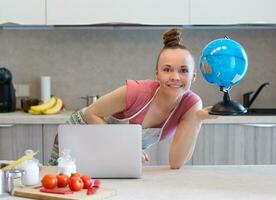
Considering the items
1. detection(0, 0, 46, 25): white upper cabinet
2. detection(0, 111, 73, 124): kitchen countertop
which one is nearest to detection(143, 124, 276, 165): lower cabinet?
detection(0, 111, 73, 124): kitchen countertop

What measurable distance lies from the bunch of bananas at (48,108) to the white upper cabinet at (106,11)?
0.56 meters

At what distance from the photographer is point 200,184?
1.74m

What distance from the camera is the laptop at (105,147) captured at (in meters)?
1.80

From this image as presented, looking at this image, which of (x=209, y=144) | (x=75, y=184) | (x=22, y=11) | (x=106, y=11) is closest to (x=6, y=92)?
(x=22, y=11)

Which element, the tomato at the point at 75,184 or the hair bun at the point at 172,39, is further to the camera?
the hair bun at the point at 172,39

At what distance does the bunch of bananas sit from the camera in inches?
133

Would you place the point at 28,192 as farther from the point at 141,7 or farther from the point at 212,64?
the point at 141,7

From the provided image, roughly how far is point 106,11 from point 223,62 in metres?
1.86

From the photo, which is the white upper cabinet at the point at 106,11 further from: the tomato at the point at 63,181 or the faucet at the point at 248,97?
the tomato at the point at 63,181

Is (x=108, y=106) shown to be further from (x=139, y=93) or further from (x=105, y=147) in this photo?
(x=105, y=147)

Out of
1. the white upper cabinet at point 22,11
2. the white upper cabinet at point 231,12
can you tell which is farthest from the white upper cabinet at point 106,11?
the white upper cabinet at point 231,12

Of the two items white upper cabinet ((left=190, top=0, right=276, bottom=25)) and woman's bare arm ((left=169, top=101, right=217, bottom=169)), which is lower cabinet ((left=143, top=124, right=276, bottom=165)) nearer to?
white upper cabinet ((left=190, top=0, right=276, bottom=25))

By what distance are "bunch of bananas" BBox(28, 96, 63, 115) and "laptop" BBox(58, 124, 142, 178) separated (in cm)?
161

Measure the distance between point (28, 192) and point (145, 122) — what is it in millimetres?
641
